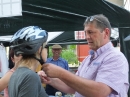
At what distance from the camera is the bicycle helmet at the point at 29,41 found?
1.70 m

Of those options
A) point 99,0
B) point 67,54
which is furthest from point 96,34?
point 67,54

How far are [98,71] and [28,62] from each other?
0.54 metres

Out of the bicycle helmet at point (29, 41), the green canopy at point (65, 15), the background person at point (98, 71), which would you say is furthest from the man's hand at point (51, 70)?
the green canopy at point (65, 15)

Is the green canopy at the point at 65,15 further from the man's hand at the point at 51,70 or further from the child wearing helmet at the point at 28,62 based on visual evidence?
the man's hand at the point at 51,70

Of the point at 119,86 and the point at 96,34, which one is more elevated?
the point at 96,34

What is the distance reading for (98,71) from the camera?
1.89 m

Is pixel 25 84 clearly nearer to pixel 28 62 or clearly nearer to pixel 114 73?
pixel 28 62

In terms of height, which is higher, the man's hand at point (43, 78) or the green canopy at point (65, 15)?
the green canopy at point (65, 15)

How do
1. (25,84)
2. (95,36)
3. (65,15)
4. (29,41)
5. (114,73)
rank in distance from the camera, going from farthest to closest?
(65,15)
(95,36)
(114,73)
(29,41)
(25,84)

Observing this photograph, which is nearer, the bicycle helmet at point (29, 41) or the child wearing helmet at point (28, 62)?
the child wearing helmet at point (28, 62)

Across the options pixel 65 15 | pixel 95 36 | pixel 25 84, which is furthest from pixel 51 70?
pixel 65 15

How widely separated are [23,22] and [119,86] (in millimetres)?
2943

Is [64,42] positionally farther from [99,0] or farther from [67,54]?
[67,54]

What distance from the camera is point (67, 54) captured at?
21672mm
